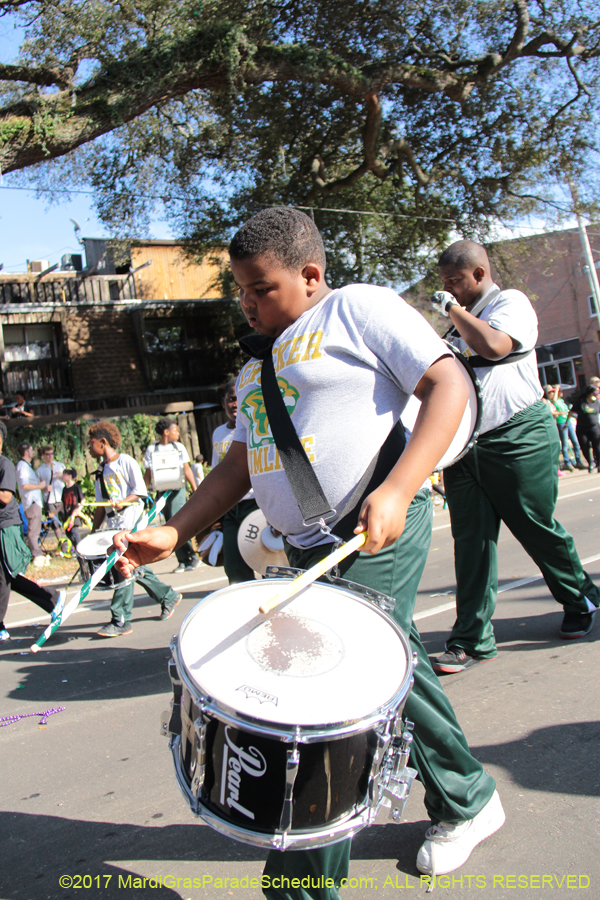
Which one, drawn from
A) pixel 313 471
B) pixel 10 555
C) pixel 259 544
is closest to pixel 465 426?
pixel 313 471

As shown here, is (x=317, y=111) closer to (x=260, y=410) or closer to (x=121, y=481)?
(x=121, y=481)

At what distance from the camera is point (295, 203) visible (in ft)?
59.4

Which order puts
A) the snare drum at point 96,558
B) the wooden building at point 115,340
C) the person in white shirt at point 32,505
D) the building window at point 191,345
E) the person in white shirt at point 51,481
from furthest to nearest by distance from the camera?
the building window at point 191,345 < the wooden building at point 115,340 < the person in white shirt at point 51,481 < the person in white shirt at point 32,505 < the snare drum at point 96,558

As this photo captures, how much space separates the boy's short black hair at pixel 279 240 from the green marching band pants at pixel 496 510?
2228mm

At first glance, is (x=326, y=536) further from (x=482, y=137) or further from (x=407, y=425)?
(x=482, y=137)

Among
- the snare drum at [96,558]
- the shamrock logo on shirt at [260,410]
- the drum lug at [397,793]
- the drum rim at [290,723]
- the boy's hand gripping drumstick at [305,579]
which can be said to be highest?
the shamrock logo on shirt at [260,410]

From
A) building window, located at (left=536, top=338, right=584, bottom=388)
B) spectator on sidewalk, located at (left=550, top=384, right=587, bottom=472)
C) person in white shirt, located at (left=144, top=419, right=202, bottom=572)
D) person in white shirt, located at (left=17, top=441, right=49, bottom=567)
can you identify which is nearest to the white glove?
person in white shirt, located at (left=144, top=419, right=202, bottom=572)

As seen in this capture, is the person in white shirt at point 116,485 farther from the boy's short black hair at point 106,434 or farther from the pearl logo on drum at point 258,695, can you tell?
the pearl logo on drum at point 258,695

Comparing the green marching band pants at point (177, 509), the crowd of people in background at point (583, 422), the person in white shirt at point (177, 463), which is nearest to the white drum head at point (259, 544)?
the person in white shirt at point (177, 463)

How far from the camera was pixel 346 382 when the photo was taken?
201 centimetres

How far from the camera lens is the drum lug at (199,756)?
5.20 ft

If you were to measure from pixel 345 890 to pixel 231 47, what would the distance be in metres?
13.9

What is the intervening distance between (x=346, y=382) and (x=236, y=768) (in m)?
1.03

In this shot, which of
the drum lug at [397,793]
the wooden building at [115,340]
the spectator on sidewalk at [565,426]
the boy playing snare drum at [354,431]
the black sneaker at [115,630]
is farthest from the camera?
the wooden building at [115,340]
